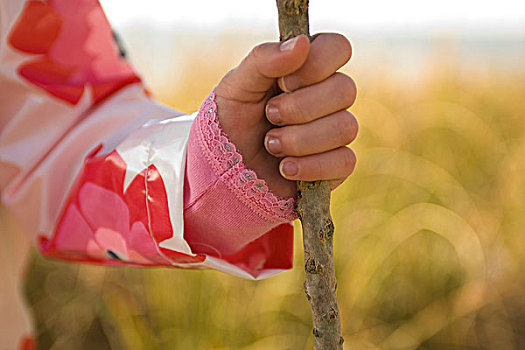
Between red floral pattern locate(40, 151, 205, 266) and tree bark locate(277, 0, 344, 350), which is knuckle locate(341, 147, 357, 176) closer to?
tree bark locate(277, 0, 344, 350)

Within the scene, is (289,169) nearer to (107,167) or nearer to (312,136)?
(312,136)

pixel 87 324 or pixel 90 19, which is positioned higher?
pixel 90 19

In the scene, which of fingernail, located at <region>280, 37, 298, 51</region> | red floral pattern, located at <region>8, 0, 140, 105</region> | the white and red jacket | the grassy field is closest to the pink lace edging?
the white and red jacket

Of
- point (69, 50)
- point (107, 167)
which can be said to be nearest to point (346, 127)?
point (107, 167)

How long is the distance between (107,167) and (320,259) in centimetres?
36

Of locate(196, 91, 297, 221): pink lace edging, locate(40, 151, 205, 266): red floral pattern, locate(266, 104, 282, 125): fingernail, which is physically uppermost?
locate(266, 104, 282, 125): fingernail

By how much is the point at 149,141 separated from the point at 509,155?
5.70ft

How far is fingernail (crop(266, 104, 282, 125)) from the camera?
58 centimetres

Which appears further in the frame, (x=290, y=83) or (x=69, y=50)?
(x=69, y=50)

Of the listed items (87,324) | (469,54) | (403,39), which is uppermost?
(469,54)

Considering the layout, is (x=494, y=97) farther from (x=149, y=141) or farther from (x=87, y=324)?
(x=149, y=141)

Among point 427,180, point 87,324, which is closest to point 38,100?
point 87,324

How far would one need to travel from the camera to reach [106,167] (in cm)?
82

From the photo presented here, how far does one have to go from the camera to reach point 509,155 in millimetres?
2172
